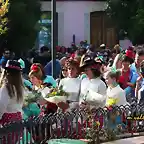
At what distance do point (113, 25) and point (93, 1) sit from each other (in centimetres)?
A: 267

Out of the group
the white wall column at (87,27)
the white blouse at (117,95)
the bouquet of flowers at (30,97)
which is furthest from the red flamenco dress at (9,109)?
the white wall column at (87,27)

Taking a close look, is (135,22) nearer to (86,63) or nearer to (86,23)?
(86,23)

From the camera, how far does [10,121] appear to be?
5980 millimetres

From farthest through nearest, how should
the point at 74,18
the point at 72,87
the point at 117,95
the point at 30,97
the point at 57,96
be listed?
the point at 74,18 → the point at 117,95 → the point at 72,87 → the point at 57,96 → the point at 30,97

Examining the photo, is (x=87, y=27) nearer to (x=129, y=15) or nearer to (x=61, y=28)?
(x=61, y=28)

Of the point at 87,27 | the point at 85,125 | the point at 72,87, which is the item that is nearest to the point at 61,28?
the point at 87,27

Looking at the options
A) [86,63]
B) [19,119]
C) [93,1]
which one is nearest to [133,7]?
[93,1]

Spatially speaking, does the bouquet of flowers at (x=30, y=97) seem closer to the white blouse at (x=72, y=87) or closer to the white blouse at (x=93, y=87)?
the white blouse at (x=72, y=87)

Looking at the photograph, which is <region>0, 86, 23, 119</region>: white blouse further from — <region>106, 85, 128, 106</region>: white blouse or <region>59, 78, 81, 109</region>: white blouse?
<region>106, 85, 128, 106</region>: white blouse

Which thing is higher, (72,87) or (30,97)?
(72,87)

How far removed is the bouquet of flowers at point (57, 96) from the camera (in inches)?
280

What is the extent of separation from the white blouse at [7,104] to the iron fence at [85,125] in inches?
10.3

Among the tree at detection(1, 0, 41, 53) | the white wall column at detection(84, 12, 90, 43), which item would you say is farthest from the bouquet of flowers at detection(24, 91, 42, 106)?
the white wall column at detection(84, 12, 90, 43)

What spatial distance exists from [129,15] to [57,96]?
2010 centimetres
